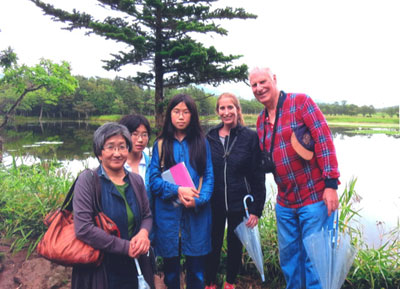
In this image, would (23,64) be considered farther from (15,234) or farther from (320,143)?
(320,143)

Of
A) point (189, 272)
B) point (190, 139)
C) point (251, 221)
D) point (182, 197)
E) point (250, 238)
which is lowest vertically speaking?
point (189, 272)

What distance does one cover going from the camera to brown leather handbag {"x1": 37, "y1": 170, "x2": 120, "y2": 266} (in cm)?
114

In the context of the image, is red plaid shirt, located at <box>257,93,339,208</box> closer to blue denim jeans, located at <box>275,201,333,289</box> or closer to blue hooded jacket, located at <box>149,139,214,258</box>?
blue denim jeans, located at <box>275,201,333,289</box>

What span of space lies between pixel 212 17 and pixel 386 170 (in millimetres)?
10551

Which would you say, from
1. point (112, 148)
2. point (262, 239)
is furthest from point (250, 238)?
point (112, 148)

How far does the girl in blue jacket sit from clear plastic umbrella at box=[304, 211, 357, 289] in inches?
26.1

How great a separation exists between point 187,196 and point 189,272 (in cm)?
60

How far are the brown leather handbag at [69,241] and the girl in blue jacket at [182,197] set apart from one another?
0.48 meters

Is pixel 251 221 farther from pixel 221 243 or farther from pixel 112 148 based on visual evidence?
pixel 112 148

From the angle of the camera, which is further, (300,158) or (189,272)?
(189,272)

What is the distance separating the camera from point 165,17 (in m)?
6.29

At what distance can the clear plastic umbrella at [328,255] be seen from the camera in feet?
4.86

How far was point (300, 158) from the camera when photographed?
158 centimetres

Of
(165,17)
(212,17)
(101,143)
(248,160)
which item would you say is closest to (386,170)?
(212,17)
